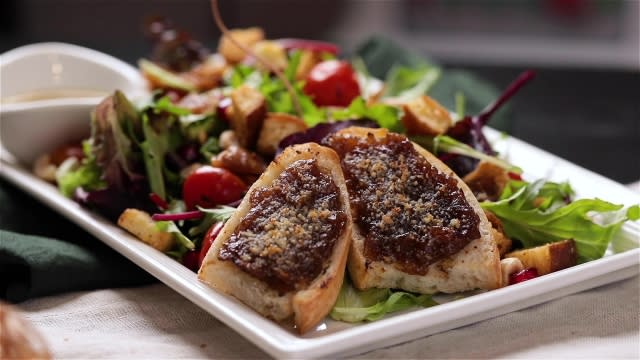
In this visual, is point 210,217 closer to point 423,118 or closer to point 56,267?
point 56,267

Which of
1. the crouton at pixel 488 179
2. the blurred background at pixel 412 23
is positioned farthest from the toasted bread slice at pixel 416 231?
the blurred background at pixel 412 23

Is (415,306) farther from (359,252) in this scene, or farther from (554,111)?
(554,111)

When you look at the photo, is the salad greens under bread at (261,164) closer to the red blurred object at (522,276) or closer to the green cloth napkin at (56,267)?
the red blurred object at (522,276)

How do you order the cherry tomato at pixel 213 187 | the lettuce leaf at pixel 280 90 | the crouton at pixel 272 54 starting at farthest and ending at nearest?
the crouton at pixel 272 54, the lettuce leaf at pixel 280 90, the cherry tomato at pixel 213 187

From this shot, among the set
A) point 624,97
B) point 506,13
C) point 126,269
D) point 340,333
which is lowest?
point 506,13

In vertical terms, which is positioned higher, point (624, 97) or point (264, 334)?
point (264, 334)

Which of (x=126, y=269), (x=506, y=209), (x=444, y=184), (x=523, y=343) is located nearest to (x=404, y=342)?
(x=523, y=343)

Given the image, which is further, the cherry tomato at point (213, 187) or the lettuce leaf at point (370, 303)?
the cherry tomato at point (213, 187)
